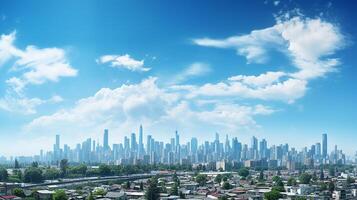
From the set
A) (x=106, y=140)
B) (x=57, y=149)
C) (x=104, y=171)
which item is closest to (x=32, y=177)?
(x=104, y=171)

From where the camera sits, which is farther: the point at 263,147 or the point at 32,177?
the point at 263,147

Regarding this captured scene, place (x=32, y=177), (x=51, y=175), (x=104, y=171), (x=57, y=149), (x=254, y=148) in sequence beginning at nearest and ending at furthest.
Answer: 1. (x=32, y=177)
2. (x=51, y=175)
3. (x=104, y=171)
4. (x=254, y=148)
5. (x=57, y=149)

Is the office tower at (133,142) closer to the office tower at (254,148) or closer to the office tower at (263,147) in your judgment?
the office tower at (254,148)

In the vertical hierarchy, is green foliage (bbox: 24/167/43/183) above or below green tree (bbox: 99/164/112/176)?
above

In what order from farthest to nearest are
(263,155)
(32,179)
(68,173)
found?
(263,155)
(68,173)
(32,179)

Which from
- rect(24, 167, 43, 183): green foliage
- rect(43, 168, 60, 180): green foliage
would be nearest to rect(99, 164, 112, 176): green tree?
rect(43, 168, 60, 180): green foliage

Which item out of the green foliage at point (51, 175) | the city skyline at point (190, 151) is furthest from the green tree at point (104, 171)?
the city skyline at point (190, 151)

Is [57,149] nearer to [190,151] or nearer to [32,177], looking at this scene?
[190,151]

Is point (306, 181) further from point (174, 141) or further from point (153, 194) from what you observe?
point (174, 141)

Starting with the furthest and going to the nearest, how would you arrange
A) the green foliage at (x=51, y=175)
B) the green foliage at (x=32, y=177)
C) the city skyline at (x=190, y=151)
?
the city skyline at (x=190, y=151), the green foliage at (x=51, y=175), the green foliage at (x=32, y=177)

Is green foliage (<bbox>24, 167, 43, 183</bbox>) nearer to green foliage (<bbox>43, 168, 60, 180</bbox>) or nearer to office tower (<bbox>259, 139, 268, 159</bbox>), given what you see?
green foliage (<bbox>43, 168, 60, 180</bbox>)

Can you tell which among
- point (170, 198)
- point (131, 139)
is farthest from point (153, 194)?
point (131, 139)
